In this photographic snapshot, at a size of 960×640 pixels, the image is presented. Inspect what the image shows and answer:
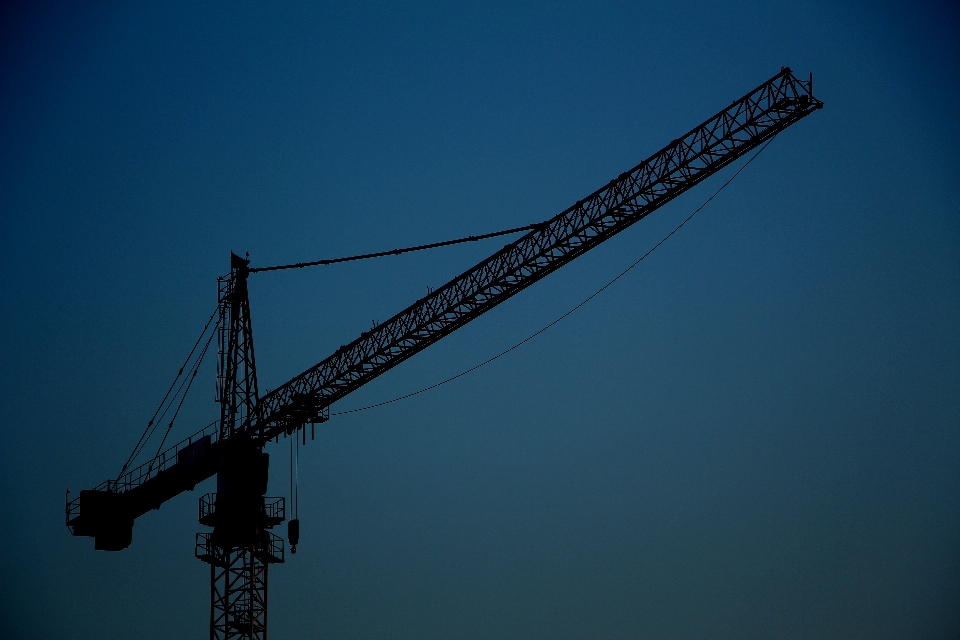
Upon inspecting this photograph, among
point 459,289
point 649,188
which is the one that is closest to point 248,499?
point 459,289

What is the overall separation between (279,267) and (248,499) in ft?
43.0

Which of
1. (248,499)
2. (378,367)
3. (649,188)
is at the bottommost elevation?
(248,499)

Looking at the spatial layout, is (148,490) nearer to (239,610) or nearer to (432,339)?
(239,610)

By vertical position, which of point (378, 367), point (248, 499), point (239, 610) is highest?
point (378, 367)

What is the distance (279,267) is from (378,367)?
375 inches

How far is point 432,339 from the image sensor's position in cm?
7781

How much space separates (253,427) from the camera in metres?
81.6

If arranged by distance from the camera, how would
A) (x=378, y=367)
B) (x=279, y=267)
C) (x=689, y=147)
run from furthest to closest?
(x=279, y=267), (x=378, y=367), (x=689, y=147)

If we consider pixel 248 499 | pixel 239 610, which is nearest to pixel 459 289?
pixel 248 499

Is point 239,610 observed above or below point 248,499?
below

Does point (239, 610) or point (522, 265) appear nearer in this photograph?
point (522, 265)

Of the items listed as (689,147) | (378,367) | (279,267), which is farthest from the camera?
(279,267)

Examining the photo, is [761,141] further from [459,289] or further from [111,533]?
[111,533]

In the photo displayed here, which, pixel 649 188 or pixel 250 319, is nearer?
pixel 649 188
